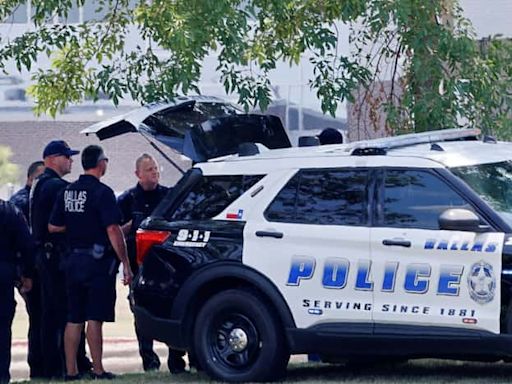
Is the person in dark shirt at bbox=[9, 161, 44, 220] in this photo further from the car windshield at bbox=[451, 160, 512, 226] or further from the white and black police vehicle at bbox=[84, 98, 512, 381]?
the car windshield at bbox=[451, 160, 512, 226]

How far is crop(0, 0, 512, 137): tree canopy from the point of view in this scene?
1182cm

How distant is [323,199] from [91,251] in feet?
6.84

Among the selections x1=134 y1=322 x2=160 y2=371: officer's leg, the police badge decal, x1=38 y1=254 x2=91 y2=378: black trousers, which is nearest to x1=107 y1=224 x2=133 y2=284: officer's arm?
x1=38 y1=254 x2=91 y2=378: black trousers

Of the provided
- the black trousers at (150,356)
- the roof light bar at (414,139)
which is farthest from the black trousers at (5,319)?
the roof light bar at (414,139)

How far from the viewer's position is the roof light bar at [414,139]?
388 inches

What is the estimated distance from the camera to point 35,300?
11.7 metres

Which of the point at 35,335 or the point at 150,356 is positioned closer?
the point at 35,335

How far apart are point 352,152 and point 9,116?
79.5 ft

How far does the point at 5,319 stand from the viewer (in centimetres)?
1048

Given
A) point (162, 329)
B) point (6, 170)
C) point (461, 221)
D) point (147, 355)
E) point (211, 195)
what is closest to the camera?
A: point (461, 221)

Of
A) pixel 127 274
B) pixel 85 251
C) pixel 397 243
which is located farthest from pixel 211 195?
pixel 397 243

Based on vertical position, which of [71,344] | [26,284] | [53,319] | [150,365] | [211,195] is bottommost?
[150,365]

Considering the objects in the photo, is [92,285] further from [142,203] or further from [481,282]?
[481,282]

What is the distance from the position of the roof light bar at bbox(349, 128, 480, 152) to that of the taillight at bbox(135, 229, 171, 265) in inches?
62.8
